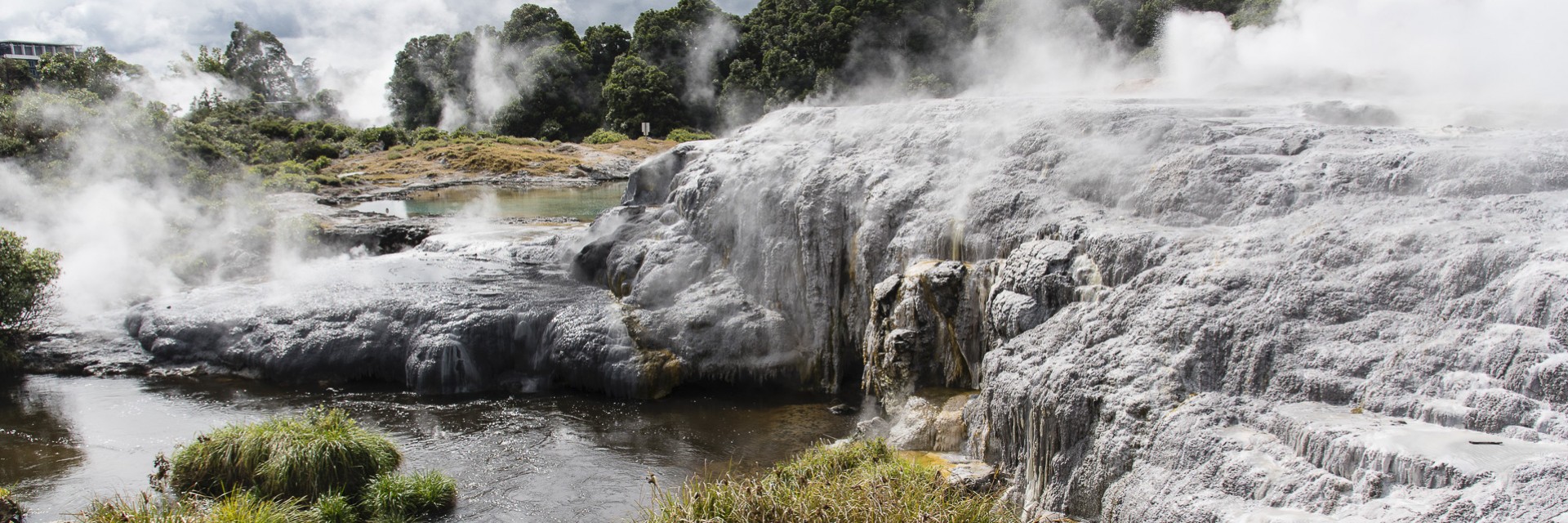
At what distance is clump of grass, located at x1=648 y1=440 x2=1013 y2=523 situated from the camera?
6.23 m

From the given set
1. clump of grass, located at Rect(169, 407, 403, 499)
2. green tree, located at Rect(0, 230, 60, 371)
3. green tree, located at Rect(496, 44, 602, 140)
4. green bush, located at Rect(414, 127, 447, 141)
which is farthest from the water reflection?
green tree, located at Rect(496, 44, 602, 140)

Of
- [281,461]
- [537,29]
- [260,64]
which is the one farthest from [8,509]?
[260,64]

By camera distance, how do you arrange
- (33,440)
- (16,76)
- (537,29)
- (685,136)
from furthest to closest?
1. (537,29)
2. (685,136)
3. (16,76)
4. (33,440)

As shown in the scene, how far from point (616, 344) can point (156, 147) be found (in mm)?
15238

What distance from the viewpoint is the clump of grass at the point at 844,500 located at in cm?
623

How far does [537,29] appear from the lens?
52.9 m

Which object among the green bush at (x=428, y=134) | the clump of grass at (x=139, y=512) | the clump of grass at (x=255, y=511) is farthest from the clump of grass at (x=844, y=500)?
the green bush at (x=428, y=134)

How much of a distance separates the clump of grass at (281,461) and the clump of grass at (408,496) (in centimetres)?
24

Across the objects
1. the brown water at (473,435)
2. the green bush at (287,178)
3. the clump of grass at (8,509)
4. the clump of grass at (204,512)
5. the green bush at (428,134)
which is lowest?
the brown water at (473,435)

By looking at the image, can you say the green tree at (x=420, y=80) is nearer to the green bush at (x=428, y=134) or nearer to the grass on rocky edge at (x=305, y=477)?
the green bush at (x=428, y=134)

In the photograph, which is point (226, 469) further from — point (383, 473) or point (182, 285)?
point (182, 285)

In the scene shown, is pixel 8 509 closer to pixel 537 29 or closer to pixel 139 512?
pixel 139 512

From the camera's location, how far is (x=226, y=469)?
28.5ft

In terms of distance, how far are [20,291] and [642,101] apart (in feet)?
109
